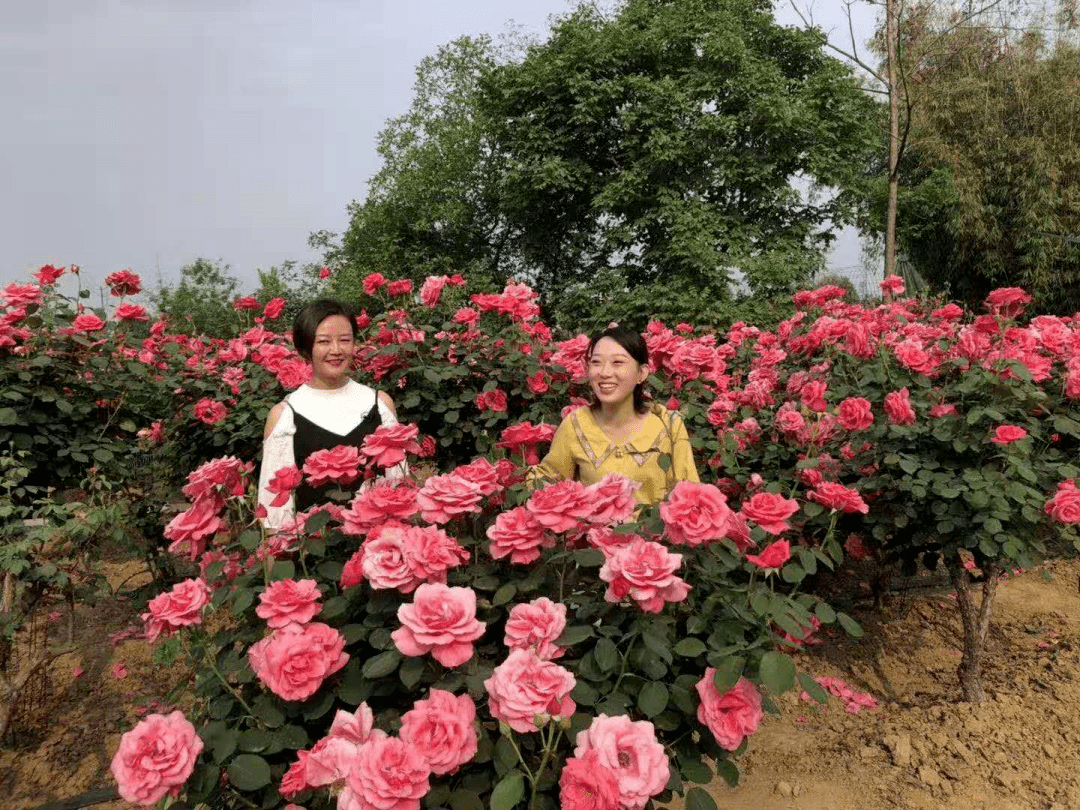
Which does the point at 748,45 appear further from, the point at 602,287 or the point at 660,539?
the point at 660,539

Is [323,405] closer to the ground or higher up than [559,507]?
closer to the ground

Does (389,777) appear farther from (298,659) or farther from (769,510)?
(769,510)

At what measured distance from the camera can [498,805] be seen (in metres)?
1.05

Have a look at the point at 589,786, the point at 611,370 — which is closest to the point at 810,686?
the point at 589,786

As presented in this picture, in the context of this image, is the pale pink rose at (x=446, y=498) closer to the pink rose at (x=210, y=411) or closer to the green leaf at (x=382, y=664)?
the green leaf at (x=382, y=664)

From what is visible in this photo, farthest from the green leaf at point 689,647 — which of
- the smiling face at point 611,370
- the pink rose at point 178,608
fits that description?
the smiling face at point 611,370

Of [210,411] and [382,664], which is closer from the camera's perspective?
[382,664]

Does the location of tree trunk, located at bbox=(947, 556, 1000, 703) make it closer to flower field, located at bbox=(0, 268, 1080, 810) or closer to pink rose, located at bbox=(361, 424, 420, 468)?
flower field, located at bbox=(0, 268, 1080, 810)

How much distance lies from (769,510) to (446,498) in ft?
2.00

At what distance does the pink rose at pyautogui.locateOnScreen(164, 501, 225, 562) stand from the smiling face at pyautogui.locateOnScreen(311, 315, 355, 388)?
1.20m

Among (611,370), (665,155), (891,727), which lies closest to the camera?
(611,370)

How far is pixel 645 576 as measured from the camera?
3.85 feet

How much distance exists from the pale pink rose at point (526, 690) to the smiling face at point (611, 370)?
1.46 metres

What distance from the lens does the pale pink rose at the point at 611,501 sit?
135 centimetres
